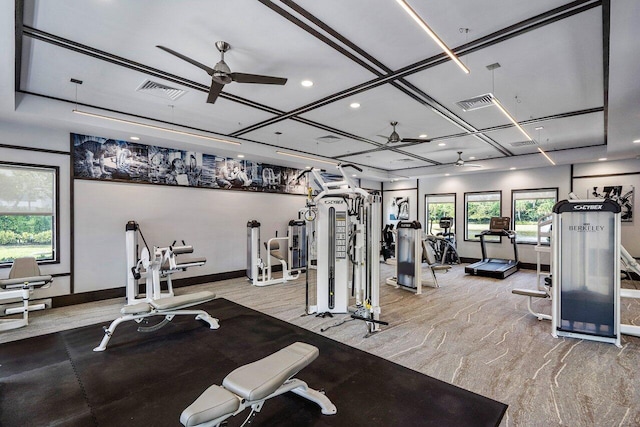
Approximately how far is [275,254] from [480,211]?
7110 mm

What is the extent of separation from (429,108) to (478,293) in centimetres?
382

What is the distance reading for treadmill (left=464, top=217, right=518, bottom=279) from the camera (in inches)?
311

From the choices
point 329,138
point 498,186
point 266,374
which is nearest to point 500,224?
point 498,186

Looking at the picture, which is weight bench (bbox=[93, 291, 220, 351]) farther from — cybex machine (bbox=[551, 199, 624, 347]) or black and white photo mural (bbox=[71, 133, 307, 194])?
cybex machine (bbox=[551, 199, 624, 347])

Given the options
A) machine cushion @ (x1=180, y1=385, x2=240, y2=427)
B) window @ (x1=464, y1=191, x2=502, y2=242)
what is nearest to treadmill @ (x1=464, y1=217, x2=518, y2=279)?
window @ (x1=464, y1=191, x2=502, y2=242)

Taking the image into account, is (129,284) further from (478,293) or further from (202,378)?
(478,293)

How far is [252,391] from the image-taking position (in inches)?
78.0

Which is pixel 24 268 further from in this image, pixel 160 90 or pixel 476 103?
pixel 476 103

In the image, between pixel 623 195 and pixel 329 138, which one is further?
pixel 623 195

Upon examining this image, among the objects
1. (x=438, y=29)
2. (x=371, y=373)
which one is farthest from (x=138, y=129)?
(x=371, y=373)

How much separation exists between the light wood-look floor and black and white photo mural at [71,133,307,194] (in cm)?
240

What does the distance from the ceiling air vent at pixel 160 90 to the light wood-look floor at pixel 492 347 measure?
11.0 feet

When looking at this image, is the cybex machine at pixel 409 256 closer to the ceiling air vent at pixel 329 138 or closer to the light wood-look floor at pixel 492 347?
the light wood-look floor at pixel 492 347

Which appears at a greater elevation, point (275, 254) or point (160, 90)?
point (160, 90)
